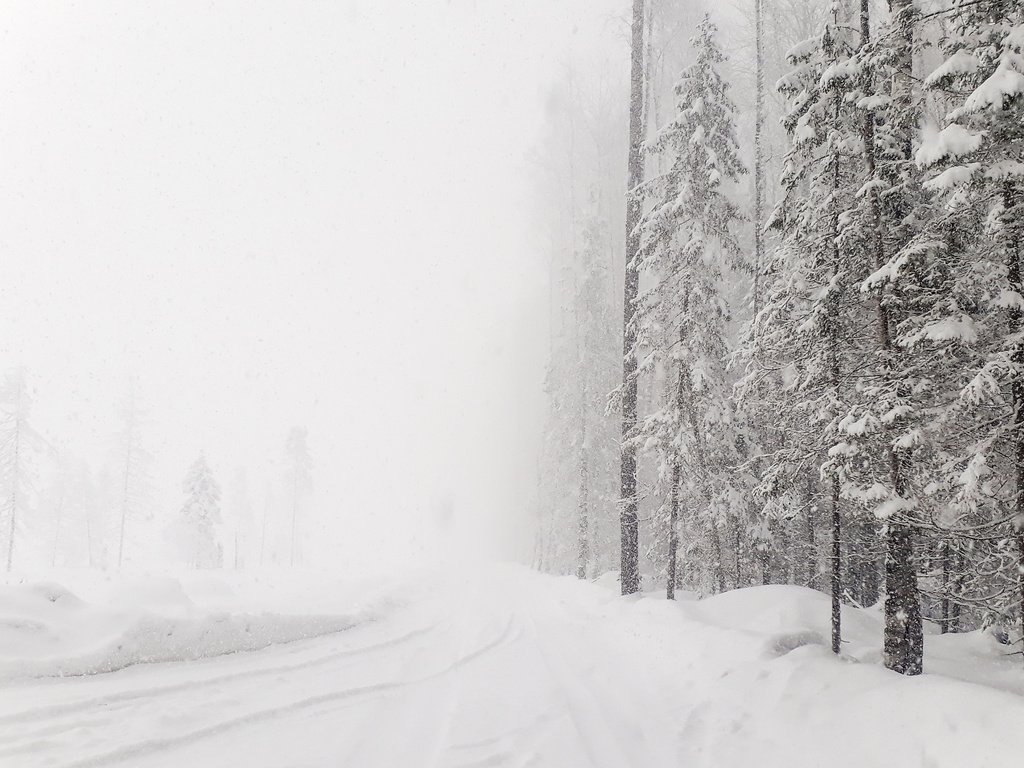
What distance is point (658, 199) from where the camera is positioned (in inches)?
545

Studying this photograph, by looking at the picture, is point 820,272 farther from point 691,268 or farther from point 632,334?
point 632,334

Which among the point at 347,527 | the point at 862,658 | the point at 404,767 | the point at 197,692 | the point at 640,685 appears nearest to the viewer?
the point at 404,767

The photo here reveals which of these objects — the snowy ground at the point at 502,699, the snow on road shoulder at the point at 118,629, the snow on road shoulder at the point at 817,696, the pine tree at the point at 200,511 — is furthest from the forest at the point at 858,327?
the pine tree at the point at 200,511

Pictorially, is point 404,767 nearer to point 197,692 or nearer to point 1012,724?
point 197,692

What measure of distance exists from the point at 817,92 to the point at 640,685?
9.15m

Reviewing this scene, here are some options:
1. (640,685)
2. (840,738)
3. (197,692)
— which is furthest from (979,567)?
(197,692)

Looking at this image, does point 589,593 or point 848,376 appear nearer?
point 848,376

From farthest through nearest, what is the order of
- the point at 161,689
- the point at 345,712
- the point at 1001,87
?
the point at 161,689 → the point at 345,712 → the point at 1001,87

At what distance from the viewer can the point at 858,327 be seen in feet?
27.2

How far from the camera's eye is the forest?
592 cm

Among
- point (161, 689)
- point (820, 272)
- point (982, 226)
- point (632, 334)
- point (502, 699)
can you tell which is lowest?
point (502, 699)

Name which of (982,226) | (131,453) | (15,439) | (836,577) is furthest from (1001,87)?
(131,453)

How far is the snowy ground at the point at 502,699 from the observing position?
4375 mm

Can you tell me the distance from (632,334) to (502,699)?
11.0 m
